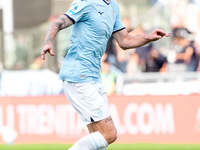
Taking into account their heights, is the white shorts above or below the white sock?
above

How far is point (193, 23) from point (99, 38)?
24.5 ft

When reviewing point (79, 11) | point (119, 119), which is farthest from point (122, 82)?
point (79, 11)

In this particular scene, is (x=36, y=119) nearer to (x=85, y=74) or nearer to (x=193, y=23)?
(x=193, y=23)

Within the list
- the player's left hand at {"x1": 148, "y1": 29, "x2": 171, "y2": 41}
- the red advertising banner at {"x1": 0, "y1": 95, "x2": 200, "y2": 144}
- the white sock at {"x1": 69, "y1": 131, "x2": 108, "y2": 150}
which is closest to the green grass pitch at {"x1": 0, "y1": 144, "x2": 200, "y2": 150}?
the red advertising banner at {"x1": 0, "y1": 95, "x2": 200, "y2": 144}

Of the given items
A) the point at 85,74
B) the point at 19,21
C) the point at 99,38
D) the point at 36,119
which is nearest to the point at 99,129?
the point at 85,74

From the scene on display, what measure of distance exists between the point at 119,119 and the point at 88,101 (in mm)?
5342

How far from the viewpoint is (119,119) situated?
1034 centimetres

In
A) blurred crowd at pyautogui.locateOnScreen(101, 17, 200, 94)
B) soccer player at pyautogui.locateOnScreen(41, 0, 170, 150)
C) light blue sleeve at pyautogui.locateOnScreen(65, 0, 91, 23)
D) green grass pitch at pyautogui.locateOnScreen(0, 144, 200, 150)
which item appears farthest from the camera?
blurred crowd at pyautogui.locateOnScreen(101, 17, 200, 94)

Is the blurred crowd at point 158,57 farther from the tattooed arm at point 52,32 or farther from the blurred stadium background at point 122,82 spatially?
the tattooed arm at point 52,32

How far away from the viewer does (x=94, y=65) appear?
17.0 feet

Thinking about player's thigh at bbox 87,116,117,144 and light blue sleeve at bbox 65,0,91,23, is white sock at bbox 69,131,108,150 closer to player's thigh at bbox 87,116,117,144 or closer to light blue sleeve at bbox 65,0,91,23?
player's thigh at bbox 87,116,117,144

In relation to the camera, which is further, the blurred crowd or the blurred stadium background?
the blurred crowd

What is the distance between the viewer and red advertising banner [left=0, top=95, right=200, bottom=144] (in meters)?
10.3

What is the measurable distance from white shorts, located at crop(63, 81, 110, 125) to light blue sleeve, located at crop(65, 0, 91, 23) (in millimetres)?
734
